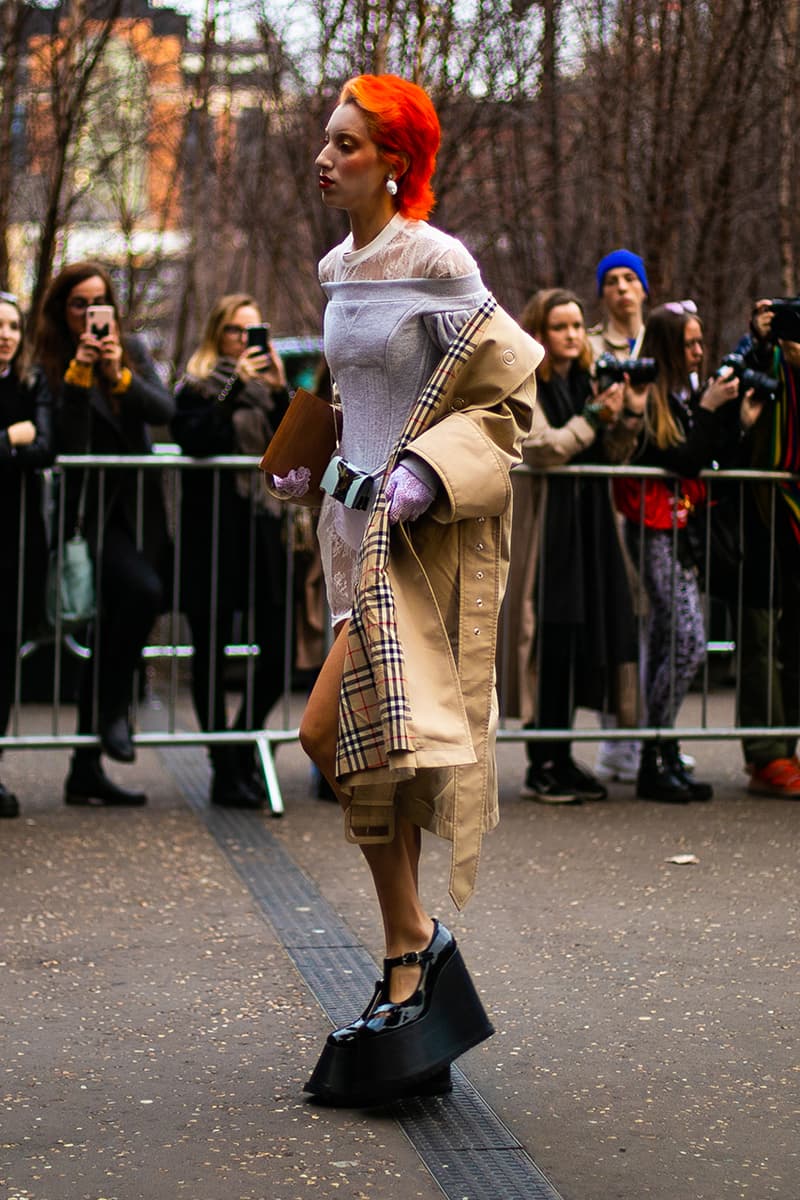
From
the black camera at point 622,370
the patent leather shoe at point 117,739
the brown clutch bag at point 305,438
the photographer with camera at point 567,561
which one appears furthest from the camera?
the photographer with camera at point 567,561

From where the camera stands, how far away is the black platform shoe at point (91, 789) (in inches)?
306

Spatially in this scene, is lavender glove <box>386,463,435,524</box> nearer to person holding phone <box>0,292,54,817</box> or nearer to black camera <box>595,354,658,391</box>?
person holding phone <box>0,292,54,817</box>

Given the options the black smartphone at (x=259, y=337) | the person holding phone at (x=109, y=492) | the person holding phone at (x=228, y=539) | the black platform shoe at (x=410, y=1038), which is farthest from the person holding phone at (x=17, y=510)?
the black platform shoe at (x=410, y=1038)

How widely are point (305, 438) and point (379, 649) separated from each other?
75cm

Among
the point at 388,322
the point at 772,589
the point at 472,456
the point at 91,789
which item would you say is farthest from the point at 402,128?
the point at 772,589

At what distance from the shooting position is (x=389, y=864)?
4.04 metres

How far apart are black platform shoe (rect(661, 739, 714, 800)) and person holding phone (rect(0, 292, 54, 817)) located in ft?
8.85

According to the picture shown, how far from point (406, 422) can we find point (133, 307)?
41.8ft

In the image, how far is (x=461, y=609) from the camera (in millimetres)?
4008

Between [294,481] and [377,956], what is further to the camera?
[377,956]

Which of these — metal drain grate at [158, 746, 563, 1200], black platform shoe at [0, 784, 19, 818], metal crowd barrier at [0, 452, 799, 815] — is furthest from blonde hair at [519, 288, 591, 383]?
black platform shoe at [0, 784, 19, 818]

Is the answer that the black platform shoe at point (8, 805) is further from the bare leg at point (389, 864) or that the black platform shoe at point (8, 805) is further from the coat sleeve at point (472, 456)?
the coat sleeve at point (472, 456)

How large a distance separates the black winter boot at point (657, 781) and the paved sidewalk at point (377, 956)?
32 centimetres

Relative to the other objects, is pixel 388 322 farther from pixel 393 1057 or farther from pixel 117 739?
pixel 117 739
